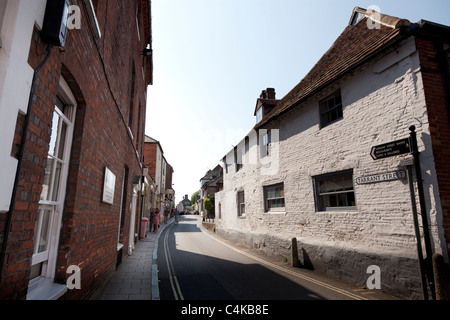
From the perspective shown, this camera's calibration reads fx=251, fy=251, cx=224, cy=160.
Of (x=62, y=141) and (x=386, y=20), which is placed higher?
(x=386, y=20)

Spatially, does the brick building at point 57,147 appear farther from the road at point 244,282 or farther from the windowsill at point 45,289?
the road at point 244,282

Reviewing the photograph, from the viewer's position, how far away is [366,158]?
21.4 ft

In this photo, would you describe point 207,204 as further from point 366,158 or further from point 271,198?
point 366,158

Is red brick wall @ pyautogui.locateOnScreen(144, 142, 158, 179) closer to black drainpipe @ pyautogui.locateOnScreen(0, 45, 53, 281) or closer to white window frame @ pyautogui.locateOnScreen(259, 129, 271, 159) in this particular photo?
white window frame @ pyautogui.locateOnScreen(259, 129, 271, 159)

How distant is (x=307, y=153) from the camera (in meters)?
8.80

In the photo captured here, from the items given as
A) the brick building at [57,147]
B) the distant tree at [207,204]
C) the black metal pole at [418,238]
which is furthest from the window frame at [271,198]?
the distant tree at [207,204]

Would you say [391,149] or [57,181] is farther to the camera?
[391,149]

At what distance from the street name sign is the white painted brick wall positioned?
115mm

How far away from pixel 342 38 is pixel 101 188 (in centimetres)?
1040

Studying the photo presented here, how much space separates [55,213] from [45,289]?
87 centimetres

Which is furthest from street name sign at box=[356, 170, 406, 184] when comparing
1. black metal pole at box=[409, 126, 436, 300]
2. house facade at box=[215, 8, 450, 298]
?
black metal pole at box=[409, 126, 436, 300]

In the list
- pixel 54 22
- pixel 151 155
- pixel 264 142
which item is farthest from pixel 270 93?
pixel 151 155

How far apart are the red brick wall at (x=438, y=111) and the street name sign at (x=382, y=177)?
0.67m

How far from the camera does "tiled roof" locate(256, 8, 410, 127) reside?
6117 mm
